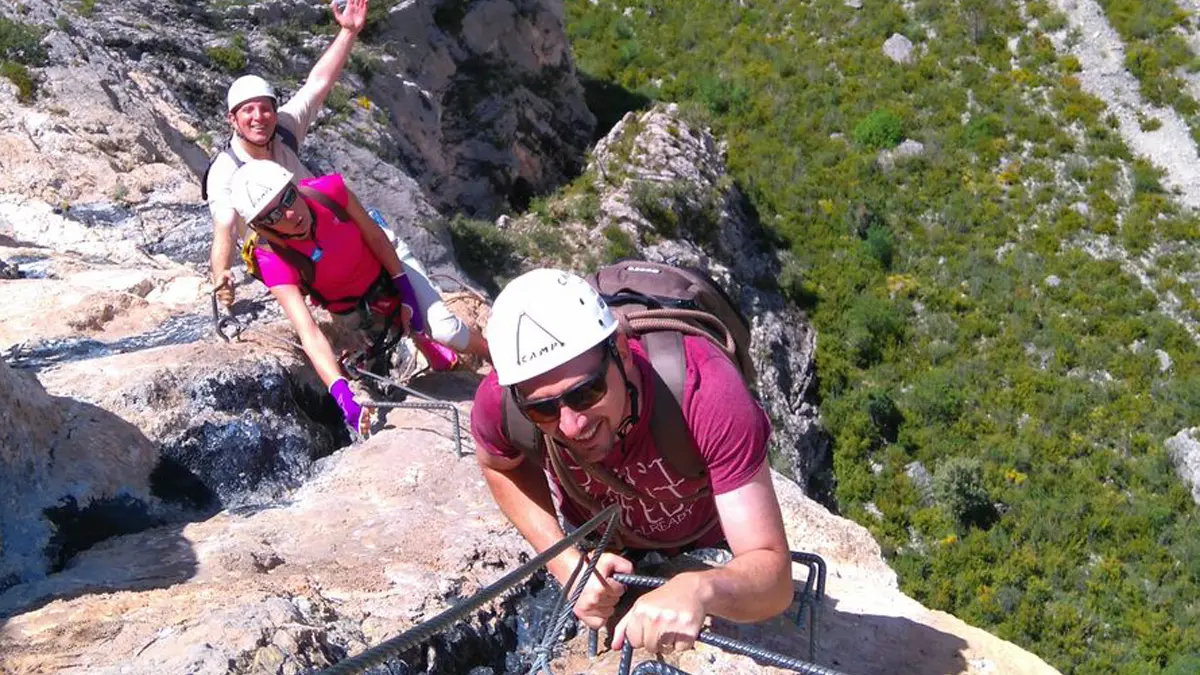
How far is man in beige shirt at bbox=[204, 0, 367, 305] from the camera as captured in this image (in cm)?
621

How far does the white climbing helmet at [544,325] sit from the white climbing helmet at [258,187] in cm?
267

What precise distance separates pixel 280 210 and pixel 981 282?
66.0 ft

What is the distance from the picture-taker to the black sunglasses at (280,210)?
517 cm

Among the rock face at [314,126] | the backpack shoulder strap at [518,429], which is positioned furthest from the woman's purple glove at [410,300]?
the backpack shoulder strap at [518,429]

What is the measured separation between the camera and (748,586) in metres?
2.70

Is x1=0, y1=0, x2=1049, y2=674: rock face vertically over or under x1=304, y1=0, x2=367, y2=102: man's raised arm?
under

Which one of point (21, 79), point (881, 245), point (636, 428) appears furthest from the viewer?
point (881, 245)

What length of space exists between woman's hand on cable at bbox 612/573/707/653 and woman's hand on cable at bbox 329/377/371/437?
3445 mm

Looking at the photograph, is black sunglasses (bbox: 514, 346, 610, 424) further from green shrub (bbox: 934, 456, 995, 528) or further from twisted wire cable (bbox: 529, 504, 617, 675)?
green shrub (bbox: 934, 456, 995, 528)

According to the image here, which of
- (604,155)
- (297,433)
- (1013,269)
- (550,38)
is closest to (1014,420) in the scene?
(1013,269)

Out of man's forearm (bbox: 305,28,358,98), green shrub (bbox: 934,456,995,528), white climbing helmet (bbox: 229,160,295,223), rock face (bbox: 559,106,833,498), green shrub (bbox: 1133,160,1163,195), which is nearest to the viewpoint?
white climbing helmet (bbox: 229,160,295,223)

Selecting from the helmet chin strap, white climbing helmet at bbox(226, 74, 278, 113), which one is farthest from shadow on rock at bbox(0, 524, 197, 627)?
white climbing helmet at bbox(226, 74, 278, 113)

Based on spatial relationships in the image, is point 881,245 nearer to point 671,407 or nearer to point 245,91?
point 245,91

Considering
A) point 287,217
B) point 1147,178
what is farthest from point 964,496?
point 287,217
